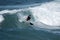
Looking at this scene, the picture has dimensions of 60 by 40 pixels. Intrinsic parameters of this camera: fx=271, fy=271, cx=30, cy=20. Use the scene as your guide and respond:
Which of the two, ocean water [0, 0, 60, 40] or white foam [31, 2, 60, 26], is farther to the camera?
white foam [31, 2, 60, 26]

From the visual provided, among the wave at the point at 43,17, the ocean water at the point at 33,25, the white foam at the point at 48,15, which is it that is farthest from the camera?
the white foam at the point at 48,15

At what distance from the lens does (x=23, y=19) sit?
16.2m

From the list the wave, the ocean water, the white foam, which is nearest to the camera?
the ocean water

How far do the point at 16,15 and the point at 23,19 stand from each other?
0.87m

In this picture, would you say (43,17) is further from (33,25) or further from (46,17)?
(33,25)

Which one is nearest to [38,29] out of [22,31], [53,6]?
[22,31]

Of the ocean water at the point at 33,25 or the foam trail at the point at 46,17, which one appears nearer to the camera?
the ocean water at the point at 33,25

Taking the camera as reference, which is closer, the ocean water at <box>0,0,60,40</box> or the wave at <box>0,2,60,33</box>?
the ocean water at <box>0,0,60,40</box>

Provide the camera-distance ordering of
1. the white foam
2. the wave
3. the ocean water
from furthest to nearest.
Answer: the white foam → the wave → the ocean water

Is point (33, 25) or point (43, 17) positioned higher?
point (43, 17)

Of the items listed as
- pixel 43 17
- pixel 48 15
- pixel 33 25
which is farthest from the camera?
pixel 48 15

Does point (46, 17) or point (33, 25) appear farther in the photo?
point (46, 17)

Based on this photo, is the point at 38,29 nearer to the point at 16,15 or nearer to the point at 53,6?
the point at 16,15

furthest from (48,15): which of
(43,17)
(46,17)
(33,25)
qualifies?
(33,25)
